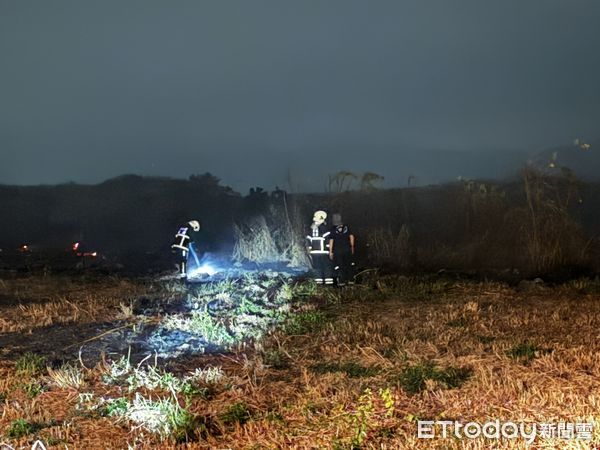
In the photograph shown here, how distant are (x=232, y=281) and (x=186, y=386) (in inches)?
250

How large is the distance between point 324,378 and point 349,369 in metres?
0.44

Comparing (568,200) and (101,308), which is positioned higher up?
(568,200)

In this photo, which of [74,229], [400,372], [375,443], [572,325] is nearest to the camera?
[375,443]

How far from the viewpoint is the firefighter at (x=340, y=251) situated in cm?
1075

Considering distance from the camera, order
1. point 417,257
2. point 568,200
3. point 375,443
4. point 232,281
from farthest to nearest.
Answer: point 417,257, point 568,200, point 232,281, point 375,443

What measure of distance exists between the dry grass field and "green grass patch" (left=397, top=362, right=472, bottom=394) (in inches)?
0.8

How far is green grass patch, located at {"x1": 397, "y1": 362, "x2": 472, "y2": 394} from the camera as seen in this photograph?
4985 millimetres

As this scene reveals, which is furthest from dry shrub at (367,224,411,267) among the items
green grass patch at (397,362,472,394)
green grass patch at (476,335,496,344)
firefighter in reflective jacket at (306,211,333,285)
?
green grass patch at (397,362,472,394)

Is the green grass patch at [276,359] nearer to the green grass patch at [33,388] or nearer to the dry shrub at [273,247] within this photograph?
the green grass patch at [33,388]

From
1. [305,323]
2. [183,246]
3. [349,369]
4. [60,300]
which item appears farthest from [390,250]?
[349,369]

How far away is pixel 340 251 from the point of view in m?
10.7

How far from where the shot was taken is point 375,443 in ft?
12.5

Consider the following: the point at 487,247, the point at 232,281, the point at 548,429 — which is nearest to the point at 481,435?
the point at 548,429

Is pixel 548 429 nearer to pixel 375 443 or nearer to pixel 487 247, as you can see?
pixel 375 443
